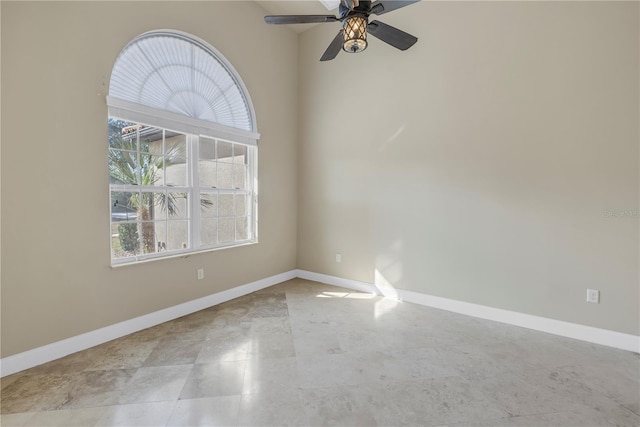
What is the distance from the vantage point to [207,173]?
3.44 metres

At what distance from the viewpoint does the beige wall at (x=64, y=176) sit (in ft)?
6.79

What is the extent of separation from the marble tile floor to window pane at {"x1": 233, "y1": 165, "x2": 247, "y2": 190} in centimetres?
169

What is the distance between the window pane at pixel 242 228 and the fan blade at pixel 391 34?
2.67 m

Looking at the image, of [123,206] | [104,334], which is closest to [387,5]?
[123,206]

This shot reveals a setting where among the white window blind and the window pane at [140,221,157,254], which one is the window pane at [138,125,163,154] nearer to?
the white window blind

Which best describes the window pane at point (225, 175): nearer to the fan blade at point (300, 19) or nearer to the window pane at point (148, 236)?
the window pane at point (148, 236)

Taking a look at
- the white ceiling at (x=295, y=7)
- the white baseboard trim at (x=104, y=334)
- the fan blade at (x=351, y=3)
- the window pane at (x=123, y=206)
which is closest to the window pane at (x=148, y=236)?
the window pane at (x=123, y=206)

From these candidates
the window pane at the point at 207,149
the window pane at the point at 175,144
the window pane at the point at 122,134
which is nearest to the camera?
the window pane at the point at 122,134

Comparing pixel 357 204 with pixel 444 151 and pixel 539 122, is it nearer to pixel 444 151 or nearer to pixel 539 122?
pixel 444 151

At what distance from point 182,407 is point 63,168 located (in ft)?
6.62

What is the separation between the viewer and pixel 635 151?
8.07 feet

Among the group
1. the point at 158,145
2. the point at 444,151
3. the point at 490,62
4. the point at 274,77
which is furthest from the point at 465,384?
the point at 274,77

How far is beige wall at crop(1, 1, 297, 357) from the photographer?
2.07 metres

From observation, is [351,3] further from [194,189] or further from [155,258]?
[155,258]
